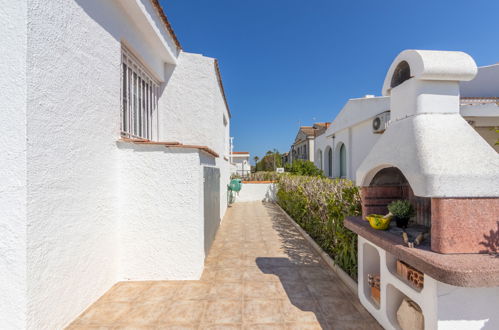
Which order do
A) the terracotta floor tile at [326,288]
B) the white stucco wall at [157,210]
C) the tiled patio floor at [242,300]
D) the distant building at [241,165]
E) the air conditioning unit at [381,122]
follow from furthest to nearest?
the distant building at [241,165], the air conditioning unit at [381,122], the white stucco wall at [157,210], the terracotta floor tile at [326,288], the tiled patio floor at [242,300]

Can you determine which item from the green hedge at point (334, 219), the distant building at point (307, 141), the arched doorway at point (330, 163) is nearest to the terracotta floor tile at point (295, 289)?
the green hedge at point (334, 219)

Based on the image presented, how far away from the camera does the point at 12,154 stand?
268 centimetres

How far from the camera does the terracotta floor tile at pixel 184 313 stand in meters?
3.34

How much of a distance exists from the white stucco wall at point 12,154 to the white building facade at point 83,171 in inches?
0.5

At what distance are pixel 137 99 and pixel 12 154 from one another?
3.40 meters

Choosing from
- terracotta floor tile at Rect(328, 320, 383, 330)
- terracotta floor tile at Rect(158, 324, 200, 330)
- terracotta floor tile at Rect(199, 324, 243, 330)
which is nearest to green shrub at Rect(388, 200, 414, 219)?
terracotta floor tile at Rect(328, 320, 383, 330)

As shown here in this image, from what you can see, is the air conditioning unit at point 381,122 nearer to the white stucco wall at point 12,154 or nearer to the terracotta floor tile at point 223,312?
the terracotta floor tile at point 223,312

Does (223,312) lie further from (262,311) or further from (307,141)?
(307,141)

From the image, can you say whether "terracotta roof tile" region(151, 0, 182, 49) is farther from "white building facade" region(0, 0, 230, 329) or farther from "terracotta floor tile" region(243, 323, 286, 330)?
"terracotta floor tile" region(243, 323, 286, 330)

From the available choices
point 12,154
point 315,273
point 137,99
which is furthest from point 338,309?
point 137,99

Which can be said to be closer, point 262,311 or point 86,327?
point 86,327

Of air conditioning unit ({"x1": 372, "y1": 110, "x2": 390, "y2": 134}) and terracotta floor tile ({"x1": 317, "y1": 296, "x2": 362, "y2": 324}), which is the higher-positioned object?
air conditioning unit ({"x1": 372, "y1": 110, "x2": 390, "y2": 134})

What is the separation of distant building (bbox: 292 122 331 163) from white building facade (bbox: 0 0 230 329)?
21.5 metres

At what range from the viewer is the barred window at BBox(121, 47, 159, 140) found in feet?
16.9
